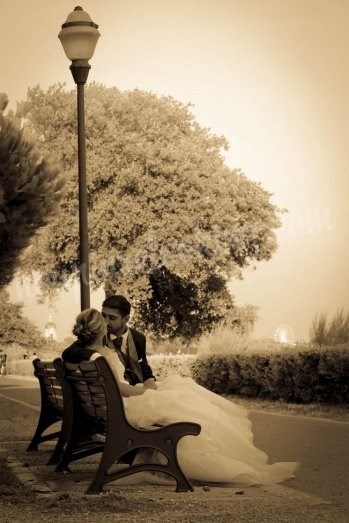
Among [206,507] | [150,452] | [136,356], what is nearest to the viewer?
[206,507]

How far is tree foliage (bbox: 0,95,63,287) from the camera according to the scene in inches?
967

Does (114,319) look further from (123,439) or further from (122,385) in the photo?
(123,439)

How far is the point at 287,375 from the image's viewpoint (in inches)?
837

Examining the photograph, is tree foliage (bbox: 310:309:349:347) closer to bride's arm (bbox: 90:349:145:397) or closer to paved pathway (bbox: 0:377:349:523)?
paved pathway (bbox: 0:377:349:523)

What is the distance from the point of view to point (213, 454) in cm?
956

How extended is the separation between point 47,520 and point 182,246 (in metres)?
37.0

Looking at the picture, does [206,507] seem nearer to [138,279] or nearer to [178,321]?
[138,279]

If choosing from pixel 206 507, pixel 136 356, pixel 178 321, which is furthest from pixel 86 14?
pixel 178 321

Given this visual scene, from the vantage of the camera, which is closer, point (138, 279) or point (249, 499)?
point (249, 499)

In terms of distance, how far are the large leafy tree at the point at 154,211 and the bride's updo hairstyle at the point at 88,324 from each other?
3410cm

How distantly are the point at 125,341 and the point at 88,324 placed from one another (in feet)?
5.61

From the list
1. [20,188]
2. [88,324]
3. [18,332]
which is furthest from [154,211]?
[18,332]

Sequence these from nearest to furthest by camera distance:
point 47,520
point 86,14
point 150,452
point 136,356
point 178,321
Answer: point 47,520, point 150,452, point 136,356, point 86,14, point 178,321

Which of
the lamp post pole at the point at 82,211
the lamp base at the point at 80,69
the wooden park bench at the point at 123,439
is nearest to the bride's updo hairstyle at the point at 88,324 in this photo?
the wooden park bench at the point at 123,439
